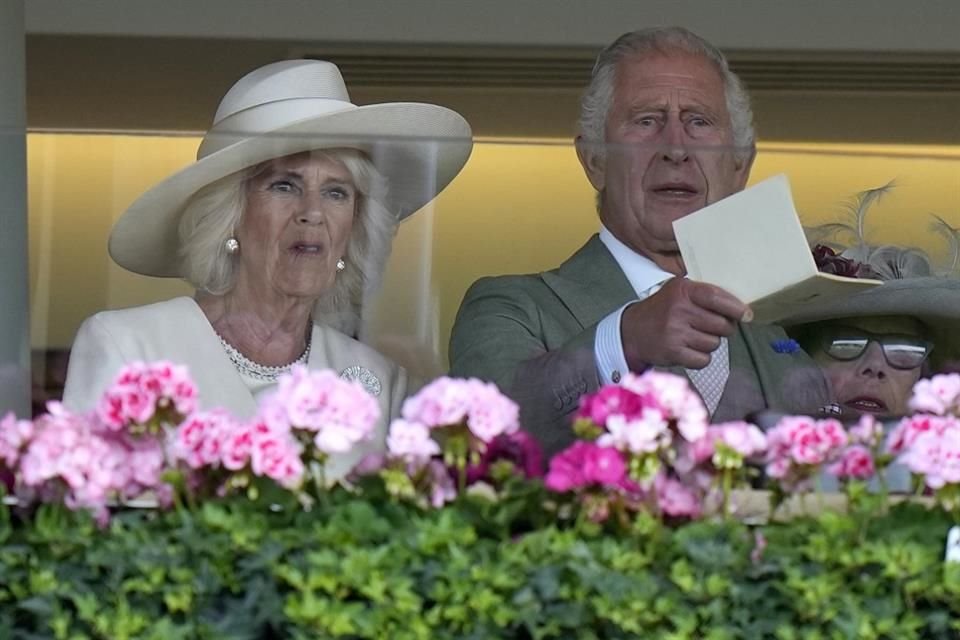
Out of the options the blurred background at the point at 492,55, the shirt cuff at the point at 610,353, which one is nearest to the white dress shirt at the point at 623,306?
the shirt cuff at the point at 610,353

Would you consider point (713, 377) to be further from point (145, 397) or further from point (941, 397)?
point (145, 397)

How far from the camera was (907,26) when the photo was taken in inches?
219

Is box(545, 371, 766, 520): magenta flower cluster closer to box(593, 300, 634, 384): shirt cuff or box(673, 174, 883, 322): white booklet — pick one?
box(673, 174, 883, 322): white booklet

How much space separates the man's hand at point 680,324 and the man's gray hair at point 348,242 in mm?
349

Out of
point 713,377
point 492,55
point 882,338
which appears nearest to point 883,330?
point 882,338

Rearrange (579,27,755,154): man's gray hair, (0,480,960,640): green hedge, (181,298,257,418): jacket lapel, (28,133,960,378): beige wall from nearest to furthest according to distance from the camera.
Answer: (0,480,960,640): green hedge → (28,133,960,378): beige wall → (181,298,257,418): jacket lapel → (579,27,755,154): man's gray hair

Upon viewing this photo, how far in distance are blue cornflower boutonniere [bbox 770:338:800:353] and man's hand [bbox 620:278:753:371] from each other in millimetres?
146

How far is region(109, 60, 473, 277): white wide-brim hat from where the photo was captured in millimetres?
2396

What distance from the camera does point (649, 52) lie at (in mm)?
3223

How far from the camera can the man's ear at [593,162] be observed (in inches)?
94.0

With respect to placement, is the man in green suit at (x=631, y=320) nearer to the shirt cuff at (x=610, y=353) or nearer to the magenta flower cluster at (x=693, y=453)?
the shirt cuff at (x=610, y=353)

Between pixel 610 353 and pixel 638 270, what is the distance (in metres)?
0.38

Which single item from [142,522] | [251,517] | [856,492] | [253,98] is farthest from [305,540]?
[253,98]

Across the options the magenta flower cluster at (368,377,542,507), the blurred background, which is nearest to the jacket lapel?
the magenta flower cluster at (368,377,542,507)
